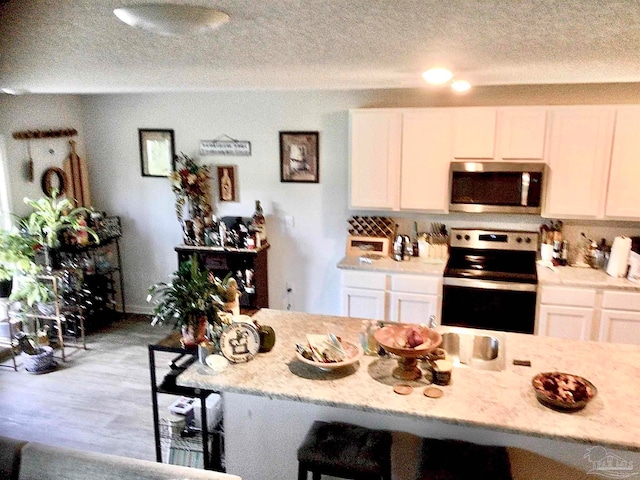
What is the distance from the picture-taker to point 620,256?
4078 millimetres

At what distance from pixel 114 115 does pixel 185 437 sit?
3905 millimetres

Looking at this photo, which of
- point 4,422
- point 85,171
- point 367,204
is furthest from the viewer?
point 85,171

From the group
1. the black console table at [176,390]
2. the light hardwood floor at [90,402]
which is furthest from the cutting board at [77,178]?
the black console table at [176,390]

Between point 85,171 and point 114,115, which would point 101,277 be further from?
point 114,115

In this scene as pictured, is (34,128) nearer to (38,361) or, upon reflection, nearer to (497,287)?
(38,361)

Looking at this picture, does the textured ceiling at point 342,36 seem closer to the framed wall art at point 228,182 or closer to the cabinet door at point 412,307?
the cabinet door at point 412,307

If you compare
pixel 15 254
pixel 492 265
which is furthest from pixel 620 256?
pixel 15 254

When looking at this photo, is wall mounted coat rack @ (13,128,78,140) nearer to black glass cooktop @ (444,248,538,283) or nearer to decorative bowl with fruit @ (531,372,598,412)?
black glass cooktop @ (444,248,538,283)

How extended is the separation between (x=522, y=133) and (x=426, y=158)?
2.56 feet

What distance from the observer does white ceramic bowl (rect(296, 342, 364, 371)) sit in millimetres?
2402

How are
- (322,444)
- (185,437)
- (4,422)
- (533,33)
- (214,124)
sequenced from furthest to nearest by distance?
(214,124) < (4,422) < (185,437) < (322,444) < (533,33)

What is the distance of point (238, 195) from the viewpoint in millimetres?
5336

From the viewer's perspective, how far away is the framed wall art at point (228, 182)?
17.3 ft

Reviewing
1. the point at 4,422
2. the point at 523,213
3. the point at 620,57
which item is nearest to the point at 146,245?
the point at 4,422
